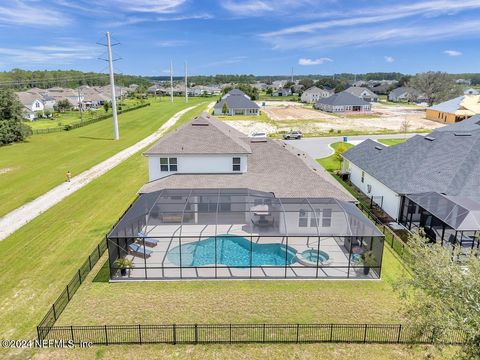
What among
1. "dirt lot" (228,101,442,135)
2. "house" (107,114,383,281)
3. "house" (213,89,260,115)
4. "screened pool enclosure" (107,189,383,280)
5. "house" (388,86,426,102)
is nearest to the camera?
"screened pool enclosure" (107,189,383,280)

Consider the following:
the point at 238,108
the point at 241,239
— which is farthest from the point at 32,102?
the point at 241,239

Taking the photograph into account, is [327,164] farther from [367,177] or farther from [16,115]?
[16,115]

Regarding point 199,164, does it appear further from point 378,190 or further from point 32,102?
point 32,102

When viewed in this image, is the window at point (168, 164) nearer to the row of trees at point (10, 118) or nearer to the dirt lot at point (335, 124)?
the row of trees at point (10, 118)

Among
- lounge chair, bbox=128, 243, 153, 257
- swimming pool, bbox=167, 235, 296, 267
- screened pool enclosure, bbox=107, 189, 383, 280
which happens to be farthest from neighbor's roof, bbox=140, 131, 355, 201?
lounge chair, bbox=128, 243, 153, 257

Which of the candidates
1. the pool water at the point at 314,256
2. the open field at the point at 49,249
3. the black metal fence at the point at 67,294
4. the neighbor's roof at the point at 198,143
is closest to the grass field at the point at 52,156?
the open field at the point at 49,249

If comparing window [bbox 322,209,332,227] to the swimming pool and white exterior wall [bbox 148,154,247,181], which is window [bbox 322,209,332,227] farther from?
white exterior wall [bbox 148,154,247,181]
